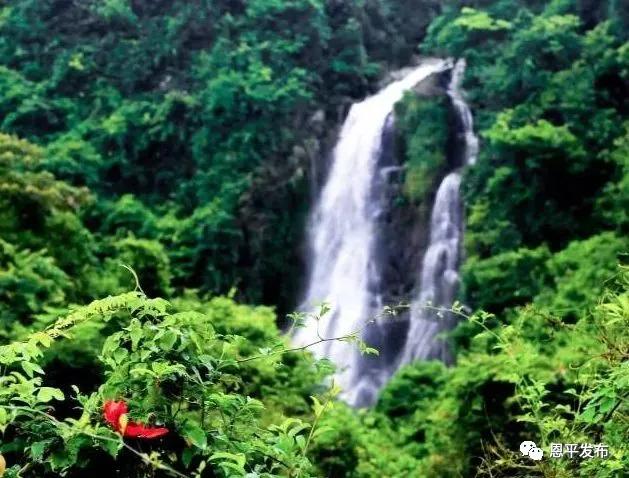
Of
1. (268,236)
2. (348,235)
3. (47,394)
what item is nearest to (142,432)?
(47,394)

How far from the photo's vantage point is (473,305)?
1055 cm

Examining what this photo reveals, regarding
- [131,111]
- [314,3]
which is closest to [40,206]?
[131,111]

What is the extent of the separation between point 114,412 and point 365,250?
1211cm

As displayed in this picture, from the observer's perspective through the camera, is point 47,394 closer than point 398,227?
Yes

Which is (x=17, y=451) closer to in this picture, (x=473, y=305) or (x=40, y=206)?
(x=40, y=206)

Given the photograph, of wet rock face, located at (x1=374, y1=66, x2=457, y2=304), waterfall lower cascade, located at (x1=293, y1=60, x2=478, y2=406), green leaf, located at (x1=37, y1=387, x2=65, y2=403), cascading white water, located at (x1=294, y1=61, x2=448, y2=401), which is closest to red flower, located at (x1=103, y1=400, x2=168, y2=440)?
green leaf, located at (x1=37, y1=387, x2=65, y2=403)

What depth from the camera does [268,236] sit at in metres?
14.0

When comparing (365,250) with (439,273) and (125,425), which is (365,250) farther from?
(125,425)

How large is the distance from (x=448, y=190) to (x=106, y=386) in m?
11.6

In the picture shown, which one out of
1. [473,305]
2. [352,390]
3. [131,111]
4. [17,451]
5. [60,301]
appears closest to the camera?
[17,451]

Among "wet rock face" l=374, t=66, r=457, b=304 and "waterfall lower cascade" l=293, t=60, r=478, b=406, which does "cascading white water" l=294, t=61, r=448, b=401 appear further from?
"wet rock face" l=374, t=66, r=457, b=304

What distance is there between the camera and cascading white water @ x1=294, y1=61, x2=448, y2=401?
42.7 feet

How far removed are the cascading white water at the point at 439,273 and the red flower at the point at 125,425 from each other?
10.4 meters

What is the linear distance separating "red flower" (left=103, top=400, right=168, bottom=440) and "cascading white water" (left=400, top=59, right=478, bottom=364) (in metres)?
10.4
